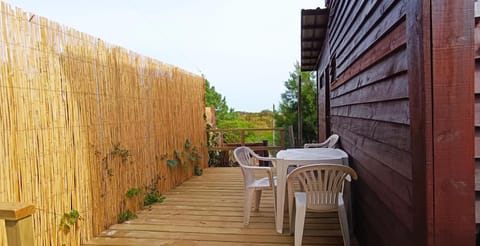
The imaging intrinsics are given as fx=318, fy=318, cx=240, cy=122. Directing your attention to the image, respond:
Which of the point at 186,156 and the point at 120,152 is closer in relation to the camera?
the point at 120,152

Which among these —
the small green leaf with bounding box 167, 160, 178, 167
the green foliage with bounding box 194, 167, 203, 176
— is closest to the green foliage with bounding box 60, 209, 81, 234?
the small green leaf with bounding box 167, 160, 178, 167

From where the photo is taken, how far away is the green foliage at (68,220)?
2631mm

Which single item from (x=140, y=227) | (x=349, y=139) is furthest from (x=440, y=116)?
(x=140, y=227)

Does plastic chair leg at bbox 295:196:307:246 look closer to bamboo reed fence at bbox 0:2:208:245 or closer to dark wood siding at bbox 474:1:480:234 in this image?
dark wood siding at bbox 474:1:480:234

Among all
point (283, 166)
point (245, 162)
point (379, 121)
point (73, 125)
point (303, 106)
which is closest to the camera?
point (379, 121)

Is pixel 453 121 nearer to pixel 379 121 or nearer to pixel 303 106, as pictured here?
pixel 379 121

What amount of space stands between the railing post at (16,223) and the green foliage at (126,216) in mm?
2363

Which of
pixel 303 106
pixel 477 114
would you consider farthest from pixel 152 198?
pixel 303 106

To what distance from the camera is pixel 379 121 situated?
203 cm

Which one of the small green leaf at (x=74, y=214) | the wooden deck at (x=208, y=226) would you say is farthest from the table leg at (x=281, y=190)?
the small green leaf at (x=74, y=214)

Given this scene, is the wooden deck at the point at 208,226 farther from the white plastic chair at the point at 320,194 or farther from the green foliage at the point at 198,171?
the green foliage at the point at 198,171

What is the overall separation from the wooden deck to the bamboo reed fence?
31 cm

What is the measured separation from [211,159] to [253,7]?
25.1 feet

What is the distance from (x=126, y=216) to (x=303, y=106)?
30.7 feet
